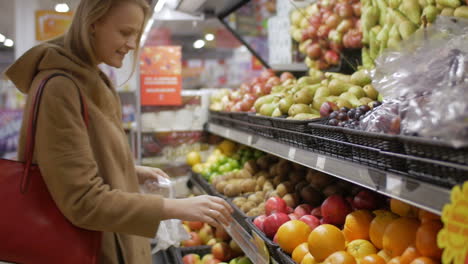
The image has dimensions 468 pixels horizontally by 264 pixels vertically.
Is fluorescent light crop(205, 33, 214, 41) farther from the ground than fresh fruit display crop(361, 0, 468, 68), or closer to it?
farther from the ground

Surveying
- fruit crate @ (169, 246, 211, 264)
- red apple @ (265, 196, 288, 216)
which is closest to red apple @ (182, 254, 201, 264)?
fruit crate @ (169, 246, 211, 264)

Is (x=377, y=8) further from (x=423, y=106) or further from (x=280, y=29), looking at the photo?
(x=423, y=106)

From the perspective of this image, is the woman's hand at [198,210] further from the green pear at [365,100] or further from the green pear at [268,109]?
the green pear at [268,109]

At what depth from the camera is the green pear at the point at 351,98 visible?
6.36 ft

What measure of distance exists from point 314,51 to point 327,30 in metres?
0.16

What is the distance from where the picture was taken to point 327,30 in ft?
9.24

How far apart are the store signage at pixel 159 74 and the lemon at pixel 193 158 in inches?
20.7

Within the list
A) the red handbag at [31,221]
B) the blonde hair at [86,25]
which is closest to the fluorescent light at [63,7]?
the blonde hair at [86,25]

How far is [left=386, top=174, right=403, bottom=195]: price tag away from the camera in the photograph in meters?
1.06

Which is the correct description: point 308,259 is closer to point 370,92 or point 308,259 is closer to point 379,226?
point 379,226

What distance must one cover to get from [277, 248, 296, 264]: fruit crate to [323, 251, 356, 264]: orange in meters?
0.21

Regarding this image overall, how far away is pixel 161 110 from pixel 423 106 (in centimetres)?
309

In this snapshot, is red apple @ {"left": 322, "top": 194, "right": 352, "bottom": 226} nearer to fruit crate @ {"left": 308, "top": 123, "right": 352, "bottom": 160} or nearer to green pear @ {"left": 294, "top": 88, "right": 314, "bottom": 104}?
fruit crate @ {"left": 308, "top": 123, "right": 352, "bottom": 160}

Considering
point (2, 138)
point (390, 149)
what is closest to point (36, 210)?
point (390, 149)
